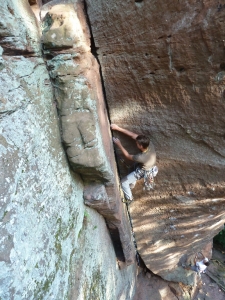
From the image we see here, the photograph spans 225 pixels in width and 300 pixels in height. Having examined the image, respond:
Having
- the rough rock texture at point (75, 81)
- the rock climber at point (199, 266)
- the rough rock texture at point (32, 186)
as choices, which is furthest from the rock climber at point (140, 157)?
the rock climber at point (199, 266)

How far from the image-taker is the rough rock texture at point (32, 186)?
1251 millimetres

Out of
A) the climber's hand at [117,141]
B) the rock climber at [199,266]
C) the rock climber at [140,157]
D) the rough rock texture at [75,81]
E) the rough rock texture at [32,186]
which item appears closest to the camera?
the rough rock texture at [32,186]

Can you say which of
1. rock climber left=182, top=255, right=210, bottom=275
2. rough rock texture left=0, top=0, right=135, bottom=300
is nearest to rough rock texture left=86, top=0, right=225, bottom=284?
rough rock texture left=0, top=0, right=135, bottom=300

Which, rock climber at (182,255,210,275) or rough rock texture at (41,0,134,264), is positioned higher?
rough rock texture at (41,0,134,264)

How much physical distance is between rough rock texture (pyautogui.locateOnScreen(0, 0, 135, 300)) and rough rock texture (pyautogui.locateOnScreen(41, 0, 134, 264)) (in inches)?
3.0

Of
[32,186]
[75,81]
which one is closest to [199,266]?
[32,186]

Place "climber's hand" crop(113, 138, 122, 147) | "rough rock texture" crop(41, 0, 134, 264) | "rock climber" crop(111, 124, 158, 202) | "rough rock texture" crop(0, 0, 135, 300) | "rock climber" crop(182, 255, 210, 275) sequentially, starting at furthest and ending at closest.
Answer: "rock climber" crop(182, 255, 210, 275) → "climber's hand" crop(113, 138, 122, 147) → "rock climber" crop(111, 124, 158, 202) → "rough rock texture" crop(41, 0, 134, 264) → "rough rock texture" crop(0, 0, 135, 300)

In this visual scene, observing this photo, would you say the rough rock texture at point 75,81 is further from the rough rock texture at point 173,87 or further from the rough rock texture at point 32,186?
the rough rock texture at point 173,87

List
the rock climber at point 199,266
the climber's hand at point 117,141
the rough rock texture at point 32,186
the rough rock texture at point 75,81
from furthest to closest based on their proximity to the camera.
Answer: the rock climber at point 199,266
the climber's hand at point 117,141
the rough rock texture at point 75,81
the rough rock texture at point 32,186

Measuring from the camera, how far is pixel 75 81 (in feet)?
5.60

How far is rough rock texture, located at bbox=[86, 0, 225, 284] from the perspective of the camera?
171 cm

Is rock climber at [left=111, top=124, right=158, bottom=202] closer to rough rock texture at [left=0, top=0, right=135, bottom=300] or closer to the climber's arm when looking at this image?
the climber's arm

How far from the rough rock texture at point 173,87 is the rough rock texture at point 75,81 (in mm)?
223

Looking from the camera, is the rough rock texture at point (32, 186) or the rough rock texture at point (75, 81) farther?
the rough rock texture at point (75, 81)
